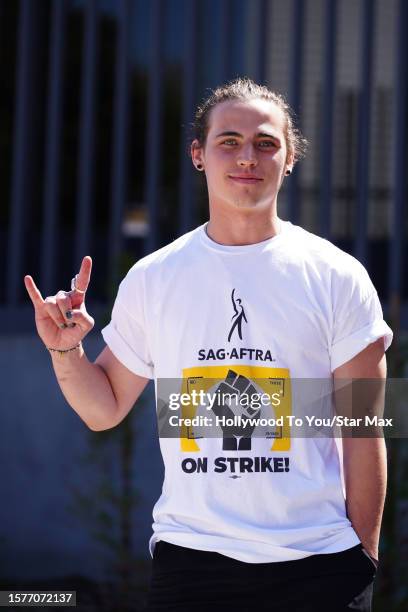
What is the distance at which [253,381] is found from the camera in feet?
7.67

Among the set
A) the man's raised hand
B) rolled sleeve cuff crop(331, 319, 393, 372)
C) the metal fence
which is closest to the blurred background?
the metal fence

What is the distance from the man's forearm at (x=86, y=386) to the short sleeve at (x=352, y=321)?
59 centimetres

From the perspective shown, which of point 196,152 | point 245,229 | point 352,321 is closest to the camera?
point 352,321

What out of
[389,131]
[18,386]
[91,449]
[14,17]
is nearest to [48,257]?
[18,386]

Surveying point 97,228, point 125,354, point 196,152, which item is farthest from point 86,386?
point 97,228

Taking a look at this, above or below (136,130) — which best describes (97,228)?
below

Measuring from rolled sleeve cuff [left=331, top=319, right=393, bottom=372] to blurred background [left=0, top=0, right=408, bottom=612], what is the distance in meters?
2.55

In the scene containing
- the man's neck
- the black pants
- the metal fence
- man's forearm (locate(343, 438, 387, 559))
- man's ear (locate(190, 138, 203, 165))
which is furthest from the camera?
the metal fence

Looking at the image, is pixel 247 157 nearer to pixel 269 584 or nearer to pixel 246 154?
pixel 246 154

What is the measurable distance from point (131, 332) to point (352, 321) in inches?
22.4

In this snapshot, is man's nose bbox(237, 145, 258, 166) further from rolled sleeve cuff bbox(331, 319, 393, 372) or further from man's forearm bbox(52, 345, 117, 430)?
man's forearm bbox(52, 345, 117, 430)

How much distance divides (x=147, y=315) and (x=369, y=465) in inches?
25.3

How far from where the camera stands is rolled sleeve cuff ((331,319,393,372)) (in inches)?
91.6

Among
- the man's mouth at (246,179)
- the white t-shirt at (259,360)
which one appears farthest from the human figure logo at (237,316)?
the man's mouth at (246,179)
